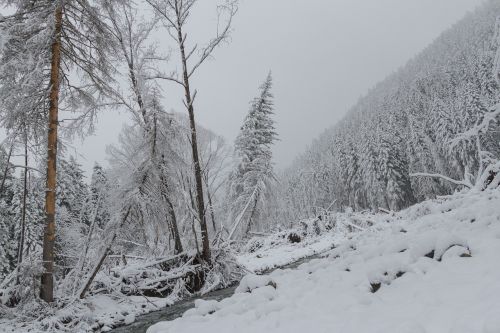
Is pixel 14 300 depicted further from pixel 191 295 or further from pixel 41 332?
pixel 191 295

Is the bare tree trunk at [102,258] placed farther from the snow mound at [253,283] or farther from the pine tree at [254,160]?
the pine tree at [254,160]

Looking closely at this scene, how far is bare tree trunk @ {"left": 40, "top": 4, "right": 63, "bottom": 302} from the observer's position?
8875 millimetres

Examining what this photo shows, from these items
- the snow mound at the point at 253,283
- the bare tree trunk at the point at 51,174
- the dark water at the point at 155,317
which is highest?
the bare tree trunk at the point at 51,174

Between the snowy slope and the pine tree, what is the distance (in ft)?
57.0

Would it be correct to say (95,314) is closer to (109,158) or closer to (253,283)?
(253,283)

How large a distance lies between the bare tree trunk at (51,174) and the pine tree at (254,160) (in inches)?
605

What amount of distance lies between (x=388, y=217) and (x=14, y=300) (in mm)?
14340

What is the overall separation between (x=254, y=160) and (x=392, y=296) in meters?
21.0

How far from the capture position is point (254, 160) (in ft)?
83.2

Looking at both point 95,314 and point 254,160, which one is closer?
point 95,314

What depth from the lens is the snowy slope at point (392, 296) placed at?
11.7 feet

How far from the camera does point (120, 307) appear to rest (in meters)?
9.89

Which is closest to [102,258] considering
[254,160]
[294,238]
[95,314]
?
[95,314]

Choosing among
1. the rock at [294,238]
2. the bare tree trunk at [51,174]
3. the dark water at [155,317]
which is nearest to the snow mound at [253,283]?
the dark water at [155,317]
